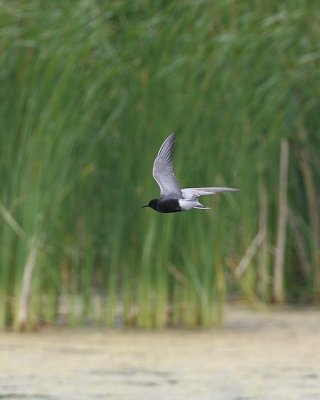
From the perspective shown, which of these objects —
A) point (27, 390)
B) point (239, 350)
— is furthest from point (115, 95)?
point (27, 390)

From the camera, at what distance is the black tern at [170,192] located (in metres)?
4.32

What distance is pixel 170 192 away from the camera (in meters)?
4.53

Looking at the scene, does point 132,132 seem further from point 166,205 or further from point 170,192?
point 166,205

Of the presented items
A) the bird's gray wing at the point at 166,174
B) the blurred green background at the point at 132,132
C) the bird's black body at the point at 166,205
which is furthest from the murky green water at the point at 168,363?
the bird's black body at the point at 166,205

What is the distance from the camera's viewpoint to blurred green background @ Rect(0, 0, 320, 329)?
26.5 feet

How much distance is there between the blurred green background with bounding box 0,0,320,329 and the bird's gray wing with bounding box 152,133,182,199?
3089 mm

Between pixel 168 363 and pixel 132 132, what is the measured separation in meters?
1.56

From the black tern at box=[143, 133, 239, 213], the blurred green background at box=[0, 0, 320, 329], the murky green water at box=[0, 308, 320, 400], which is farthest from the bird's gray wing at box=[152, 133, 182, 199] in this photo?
the blurred green background at box=[0, 0, 320, 329]

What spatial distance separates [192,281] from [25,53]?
1.73m

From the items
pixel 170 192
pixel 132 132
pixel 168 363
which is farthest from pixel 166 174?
pixel 132 132

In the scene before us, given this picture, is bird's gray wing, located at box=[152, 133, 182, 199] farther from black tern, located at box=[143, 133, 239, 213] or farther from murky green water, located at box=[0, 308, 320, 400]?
murky green water, located at box=[0, 308, 320, 400]

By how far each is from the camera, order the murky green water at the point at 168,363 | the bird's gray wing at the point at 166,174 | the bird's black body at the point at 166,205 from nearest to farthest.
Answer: the bird's black body at the point at 166,205 → the bird's gray wing at the point at 166,174 → the murky green water at the point at 168,363

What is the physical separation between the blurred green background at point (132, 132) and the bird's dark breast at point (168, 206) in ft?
11.9

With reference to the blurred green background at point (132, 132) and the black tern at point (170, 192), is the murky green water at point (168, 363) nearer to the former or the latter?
the blurred green background at point (132, 132)
